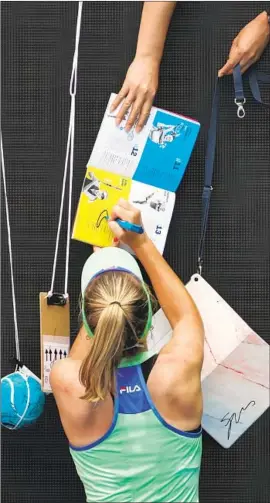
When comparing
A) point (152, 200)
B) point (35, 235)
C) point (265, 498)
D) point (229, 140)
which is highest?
point (229, 140)

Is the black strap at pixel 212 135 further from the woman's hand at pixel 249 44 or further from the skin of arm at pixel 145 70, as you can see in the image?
the skin of arm at pixel 145 70

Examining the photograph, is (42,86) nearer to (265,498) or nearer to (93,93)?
(93,93)

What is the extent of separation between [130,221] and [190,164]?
0.25m

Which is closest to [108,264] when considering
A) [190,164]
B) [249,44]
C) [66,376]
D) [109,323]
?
[109,323]

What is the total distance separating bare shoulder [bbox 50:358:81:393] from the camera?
1.19m

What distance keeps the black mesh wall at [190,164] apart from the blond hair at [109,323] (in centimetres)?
45

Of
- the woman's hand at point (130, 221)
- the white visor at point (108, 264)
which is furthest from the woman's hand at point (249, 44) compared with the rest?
the white visor at point (108, 264)

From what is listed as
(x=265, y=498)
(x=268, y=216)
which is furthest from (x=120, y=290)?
(x=265, y=498)

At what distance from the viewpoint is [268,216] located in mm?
1518

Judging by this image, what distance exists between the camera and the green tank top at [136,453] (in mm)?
1104

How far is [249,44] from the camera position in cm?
145

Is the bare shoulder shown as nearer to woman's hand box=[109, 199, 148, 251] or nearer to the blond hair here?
the blond hair

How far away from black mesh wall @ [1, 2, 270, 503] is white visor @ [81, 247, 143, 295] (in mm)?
343

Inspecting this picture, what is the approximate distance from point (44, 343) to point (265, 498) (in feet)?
2.20
